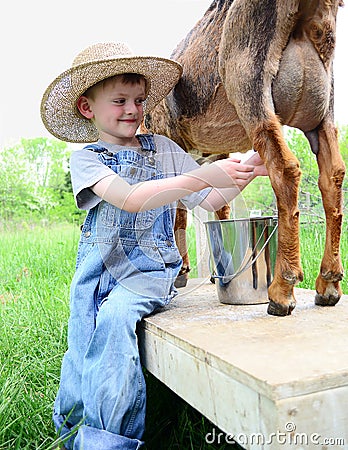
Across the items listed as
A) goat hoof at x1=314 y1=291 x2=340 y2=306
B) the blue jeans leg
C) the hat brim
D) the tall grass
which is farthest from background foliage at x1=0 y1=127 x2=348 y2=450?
the hat brim

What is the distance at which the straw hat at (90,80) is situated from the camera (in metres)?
1.70

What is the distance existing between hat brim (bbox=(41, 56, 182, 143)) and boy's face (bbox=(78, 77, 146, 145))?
1.8 inches

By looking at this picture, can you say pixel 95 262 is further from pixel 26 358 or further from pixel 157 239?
pixel 26 358

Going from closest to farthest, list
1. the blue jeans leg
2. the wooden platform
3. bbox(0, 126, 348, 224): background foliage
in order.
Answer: the wooden platform, the blue jeans leg, bbox(0, 126, 348, 224): background foliage

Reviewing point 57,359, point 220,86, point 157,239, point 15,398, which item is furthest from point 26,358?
point 220,86

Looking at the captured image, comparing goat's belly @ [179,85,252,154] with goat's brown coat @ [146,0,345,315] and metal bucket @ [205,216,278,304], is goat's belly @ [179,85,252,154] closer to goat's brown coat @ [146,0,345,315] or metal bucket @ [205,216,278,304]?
goat's brown coat @ [146,0,345,315]

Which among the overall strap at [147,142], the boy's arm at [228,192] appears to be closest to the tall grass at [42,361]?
the boy's arm at [228,192]

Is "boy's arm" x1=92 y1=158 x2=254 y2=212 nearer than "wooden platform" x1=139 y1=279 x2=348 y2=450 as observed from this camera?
No

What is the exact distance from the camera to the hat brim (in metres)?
1.71

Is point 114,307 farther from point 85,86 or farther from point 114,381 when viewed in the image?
point 85,86

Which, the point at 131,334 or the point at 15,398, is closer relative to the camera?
the point at 131,334

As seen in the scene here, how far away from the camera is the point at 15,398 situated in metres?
1.89

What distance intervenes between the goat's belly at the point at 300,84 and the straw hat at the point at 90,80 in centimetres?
52

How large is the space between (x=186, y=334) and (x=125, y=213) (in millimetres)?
543
